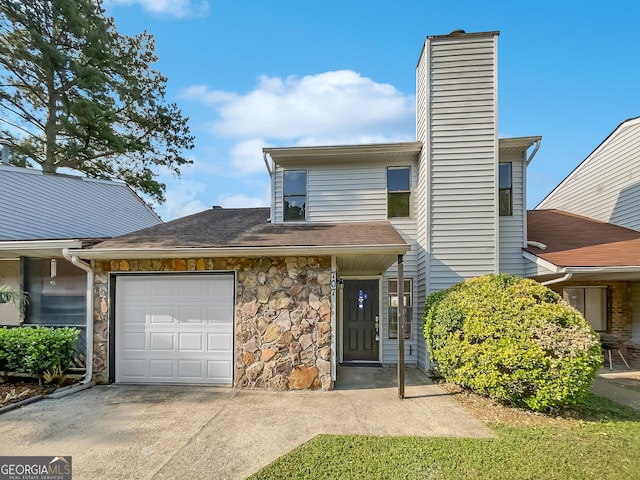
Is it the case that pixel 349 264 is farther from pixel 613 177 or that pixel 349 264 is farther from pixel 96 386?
pixel 613 177

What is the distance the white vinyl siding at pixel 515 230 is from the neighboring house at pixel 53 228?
9383 mm

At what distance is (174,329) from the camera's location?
6355 millimetres

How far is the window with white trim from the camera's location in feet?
28.9

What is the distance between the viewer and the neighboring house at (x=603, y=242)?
721 centimetres

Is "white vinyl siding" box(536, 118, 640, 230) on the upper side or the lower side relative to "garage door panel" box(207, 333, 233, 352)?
upper

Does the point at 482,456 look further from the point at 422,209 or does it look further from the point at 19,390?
the point at 19,390

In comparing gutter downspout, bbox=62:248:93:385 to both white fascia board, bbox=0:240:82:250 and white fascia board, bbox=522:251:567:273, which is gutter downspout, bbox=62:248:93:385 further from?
white fascia board, bbox=522:251:567:273

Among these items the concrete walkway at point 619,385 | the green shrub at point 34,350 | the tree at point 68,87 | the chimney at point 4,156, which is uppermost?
the tree at point 68,87

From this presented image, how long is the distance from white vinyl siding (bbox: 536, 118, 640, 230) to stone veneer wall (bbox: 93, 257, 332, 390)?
938cm

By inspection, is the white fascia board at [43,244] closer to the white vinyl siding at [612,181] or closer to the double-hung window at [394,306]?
the double-hung window at [394,306]

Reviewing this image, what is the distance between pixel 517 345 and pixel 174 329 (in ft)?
19.4

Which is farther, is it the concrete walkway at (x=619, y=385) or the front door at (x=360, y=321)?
the front door at (x=360, y=321)

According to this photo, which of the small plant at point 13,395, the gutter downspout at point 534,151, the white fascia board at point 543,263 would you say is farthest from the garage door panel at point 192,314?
the gutter downspout at point 534,151

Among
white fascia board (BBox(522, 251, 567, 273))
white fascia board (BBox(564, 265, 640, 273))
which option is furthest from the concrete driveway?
white fascia board (BBox(564, 265, 640, 273))
